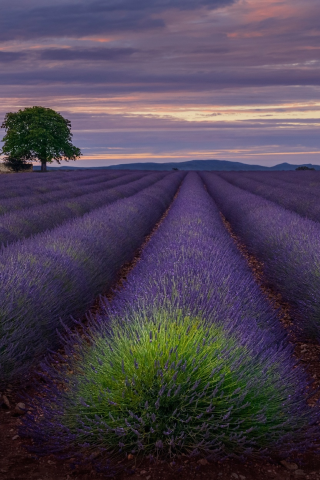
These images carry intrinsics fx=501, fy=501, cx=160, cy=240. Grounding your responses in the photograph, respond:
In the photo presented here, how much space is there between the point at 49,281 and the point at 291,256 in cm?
275

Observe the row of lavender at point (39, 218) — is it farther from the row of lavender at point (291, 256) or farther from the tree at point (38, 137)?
the tree at point (38, 137)

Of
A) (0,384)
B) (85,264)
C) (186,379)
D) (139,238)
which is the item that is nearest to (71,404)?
(186,379)

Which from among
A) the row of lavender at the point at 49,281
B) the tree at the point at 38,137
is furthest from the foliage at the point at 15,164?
the row of lavender at the point at 49,281

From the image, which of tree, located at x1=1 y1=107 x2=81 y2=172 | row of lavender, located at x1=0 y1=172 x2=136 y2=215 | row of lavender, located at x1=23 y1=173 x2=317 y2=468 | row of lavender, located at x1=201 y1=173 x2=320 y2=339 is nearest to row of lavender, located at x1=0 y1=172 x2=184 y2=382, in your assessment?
row of lavender, located at x1=23 y1=173 x2=317 y2=468

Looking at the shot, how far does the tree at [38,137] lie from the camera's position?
143 feet

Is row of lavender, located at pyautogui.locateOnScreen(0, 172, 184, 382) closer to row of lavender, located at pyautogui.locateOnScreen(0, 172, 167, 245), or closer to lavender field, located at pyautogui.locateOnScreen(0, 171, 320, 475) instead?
lavender field, located at pyautogui.locateOnScreen(0, 171, 320, 475)

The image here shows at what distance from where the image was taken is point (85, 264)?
5.45 m

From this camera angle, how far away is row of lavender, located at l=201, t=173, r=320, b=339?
4529 millimetres

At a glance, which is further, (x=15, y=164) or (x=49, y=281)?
(x=15, y=164)

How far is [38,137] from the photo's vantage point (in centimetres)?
4316

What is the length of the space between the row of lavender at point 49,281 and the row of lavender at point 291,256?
6.83 ft

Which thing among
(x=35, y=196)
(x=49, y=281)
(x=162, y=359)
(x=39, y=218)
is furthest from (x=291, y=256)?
(x=35, y=196)

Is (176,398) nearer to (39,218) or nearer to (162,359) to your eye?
(162,359)

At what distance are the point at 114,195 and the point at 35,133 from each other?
1198 inches
